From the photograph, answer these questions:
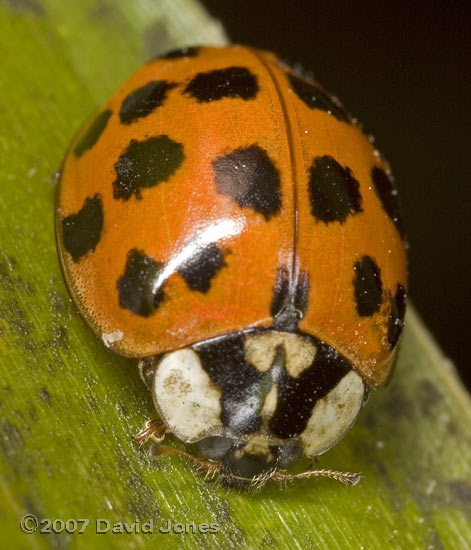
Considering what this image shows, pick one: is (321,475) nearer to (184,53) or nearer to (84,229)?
(84,229)

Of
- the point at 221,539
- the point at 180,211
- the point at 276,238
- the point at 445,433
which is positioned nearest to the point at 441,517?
the point at 445,433

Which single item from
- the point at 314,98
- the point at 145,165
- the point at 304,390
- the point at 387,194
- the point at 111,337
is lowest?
the point at 304,390

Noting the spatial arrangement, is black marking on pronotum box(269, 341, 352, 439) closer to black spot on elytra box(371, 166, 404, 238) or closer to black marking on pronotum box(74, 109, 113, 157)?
black spot on elytra box(371, 166, 404, 238)

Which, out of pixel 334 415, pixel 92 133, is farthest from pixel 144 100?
pixel 334 415

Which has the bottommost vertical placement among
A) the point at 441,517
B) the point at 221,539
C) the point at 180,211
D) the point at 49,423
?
the point at 441,517

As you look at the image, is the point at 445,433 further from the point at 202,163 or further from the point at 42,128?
the point at 42,128
